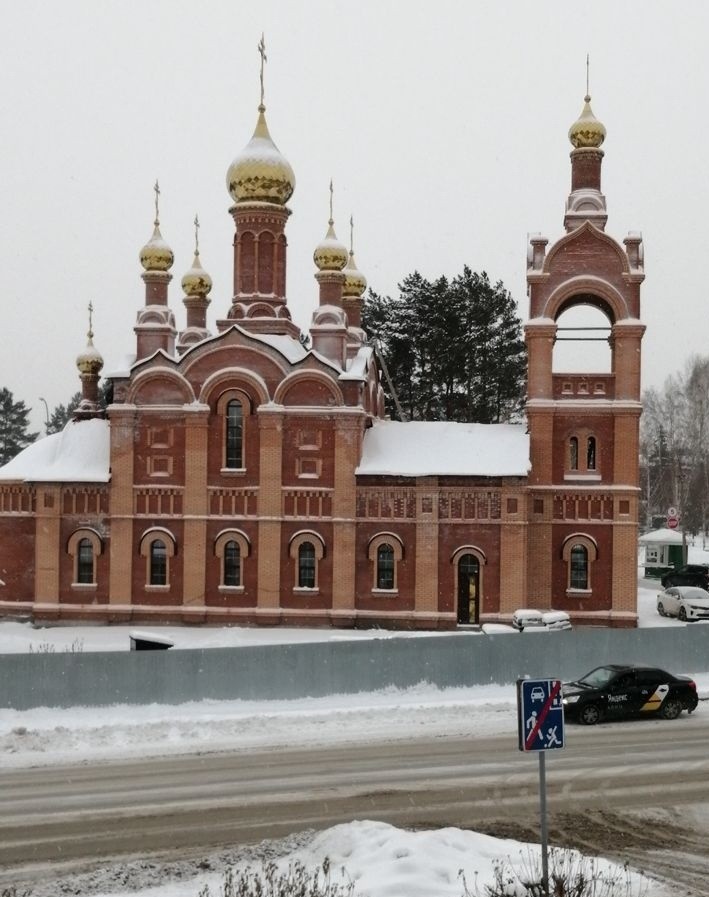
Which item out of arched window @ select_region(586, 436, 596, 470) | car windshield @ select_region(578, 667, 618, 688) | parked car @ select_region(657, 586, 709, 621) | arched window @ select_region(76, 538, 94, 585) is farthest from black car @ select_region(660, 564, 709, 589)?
car windshield @ select_region(578, 667, 618, 688)

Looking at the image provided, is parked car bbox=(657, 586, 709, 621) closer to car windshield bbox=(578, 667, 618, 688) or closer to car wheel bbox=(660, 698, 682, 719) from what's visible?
car wheel bbox=(660, 698, 682, 719)

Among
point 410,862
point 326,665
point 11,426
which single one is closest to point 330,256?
point 326,665

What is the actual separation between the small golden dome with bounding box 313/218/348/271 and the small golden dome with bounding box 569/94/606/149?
8045mm

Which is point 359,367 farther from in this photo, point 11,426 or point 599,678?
point 11,426

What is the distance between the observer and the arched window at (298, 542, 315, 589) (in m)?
31.9

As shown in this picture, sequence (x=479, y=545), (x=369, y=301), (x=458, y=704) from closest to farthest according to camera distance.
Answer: (x=458, y=704) → (x=479, y=545) → (x=369, y=301)

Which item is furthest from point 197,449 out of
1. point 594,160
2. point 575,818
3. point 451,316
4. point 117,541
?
point 451,316

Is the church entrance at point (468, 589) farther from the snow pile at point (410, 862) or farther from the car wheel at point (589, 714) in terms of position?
the snow pile at point (410, 862)

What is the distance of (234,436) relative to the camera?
1275 inches

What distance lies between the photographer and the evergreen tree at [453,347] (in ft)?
178

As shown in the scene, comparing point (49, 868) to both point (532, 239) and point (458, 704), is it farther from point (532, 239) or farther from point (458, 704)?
point (532, 239)

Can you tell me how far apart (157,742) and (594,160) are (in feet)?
74.5

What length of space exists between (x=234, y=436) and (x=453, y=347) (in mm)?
23744

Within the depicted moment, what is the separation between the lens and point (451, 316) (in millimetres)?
53969
